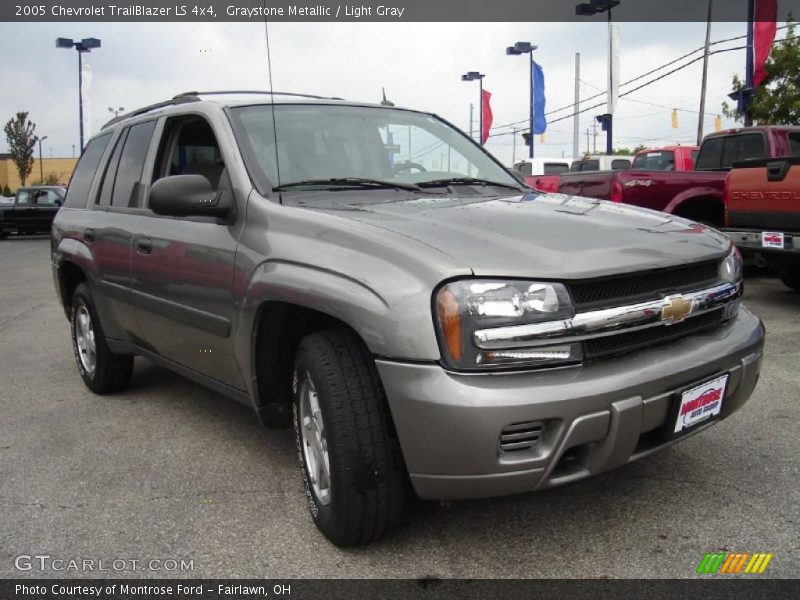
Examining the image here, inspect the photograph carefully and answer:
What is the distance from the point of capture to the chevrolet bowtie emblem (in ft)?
8.47

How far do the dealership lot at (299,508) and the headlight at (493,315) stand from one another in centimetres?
76

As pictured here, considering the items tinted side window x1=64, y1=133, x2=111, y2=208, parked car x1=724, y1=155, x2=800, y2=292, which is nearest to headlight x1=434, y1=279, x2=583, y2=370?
tinted side window x1=64, y1=133, x2=111, y2=208

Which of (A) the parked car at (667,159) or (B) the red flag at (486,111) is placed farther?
(B) the red flag at (486,111)

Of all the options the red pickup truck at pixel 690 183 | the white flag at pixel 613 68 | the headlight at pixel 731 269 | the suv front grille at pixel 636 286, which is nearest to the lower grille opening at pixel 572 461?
the suv front grille at pixel 636 286

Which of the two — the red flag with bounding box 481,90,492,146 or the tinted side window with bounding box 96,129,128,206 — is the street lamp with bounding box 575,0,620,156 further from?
the tinted side window with bounding box 96,129,128,206

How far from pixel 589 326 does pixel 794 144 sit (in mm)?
8095

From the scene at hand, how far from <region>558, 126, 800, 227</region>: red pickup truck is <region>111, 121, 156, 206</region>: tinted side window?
6.05 metres

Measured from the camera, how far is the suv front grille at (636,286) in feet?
7.97

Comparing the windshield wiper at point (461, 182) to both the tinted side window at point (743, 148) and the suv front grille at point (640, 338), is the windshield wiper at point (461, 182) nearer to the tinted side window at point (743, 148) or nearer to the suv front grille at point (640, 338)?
the suv front grille at point (640, 338)

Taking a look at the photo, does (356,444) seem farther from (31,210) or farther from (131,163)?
(31,210)

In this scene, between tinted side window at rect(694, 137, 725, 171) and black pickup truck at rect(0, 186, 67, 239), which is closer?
tinted side window at rect(694, 137, 725, 171)

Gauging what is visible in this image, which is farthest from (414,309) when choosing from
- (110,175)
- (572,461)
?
(110,175)

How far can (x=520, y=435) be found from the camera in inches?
89.3

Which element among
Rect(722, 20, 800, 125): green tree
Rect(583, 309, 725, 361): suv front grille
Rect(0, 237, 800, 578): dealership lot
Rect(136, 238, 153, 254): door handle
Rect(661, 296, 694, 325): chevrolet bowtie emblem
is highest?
Rect(722, 20, 800, 125): green tree
